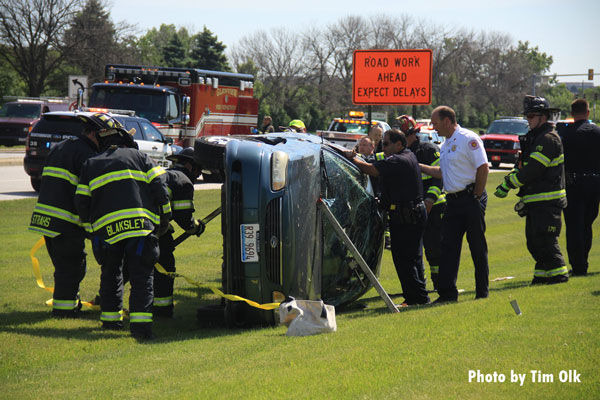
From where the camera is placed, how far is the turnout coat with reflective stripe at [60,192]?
7.11 meters

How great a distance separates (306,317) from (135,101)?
15.4 metres

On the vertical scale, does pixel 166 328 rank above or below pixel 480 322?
below

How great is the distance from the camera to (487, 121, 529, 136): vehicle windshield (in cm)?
3375

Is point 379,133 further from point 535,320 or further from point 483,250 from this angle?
point 535,320

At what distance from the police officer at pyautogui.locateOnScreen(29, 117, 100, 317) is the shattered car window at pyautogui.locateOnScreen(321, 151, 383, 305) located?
93.4 inches

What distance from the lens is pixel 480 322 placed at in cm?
601

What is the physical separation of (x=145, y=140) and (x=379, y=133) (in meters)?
8.09

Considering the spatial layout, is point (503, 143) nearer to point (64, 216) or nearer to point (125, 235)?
point (64, 216)

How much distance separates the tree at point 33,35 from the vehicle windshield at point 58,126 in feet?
108

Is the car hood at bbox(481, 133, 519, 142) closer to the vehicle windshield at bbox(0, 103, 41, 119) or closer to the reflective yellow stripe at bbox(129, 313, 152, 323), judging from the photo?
the vehicle windshield at bbox(0, 103, 41, 119)

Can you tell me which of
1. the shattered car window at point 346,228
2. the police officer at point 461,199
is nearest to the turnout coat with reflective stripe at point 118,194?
the shattered car window at point 346,228

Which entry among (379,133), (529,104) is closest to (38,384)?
(529,104)

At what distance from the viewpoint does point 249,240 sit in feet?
21.6

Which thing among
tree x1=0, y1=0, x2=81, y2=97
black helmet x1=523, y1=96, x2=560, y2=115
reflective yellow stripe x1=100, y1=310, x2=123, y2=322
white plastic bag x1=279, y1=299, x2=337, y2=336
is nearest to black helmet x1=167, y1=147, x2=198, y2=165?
reflective yellow stripe x1=100, y1=310, x2=123, y2=322
